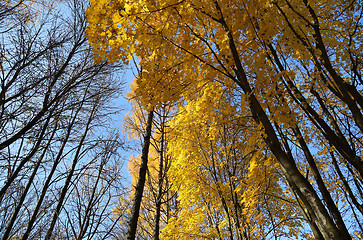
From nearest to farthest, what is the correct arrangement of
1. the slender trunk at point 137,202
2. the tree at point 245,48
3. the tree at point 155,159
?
the tree at point 245,48 → the slender trunk at point 137,202 → the tree at point 155,159

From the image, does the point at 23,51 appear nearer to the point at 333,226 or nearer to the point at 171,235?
the point at 333,226

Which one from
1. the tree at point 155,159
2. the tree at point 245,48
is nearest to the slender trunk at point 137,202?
the tree at point 155,159

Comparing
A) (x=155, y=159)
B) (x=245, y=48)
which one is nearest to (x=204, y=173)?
(x=155, y=159)

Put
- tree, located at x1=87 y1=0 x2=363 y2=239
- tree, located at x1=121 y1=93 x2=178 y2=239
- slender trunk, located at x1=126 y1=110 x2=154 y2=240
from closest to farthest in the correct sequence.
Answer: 1. tree, located at x1=87 y1=0 x2=363 y2=239
2. slender trunk, located at x1=126 y1=110 x2=154 y2=240
3. tree, located at x1=121 y1=93 x2=178 y2=239

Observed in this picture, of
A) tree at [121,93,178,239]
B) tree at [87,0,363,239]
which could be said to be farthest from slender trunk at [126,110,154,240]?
tree at [87,0,363,239]

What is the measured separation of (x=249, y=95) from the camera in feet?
6.95

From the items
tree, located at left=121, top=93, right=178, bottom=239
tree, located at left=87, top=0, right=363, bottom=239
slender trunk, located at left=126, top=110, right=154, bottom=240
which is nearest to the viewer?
tree, located at left=87, top=0, right=363, bottom=239

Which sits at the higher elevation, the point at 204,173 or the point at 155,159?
the point at 155,159

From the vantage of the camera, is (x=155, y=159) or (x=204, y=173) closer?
(x=204, y=173)

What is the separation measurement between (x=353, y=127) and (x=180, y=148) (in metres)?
5.17

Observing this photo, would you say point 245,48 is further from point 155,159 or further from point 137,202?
point 155,159

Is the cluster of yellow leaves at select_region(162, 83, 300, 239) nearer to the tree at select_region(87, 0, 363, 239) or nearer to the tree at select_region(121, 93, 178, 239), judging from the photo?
the tree at select_region(121, 93, 178, 239)

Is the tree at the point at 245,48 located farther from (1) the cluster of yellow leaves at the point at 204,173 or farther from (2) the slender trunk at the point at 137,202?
(1) the cluster of yellow leaves at the point at 204,173

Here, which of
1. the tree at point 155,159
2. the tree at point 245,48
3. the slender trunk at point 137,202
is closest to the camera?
the tree at point 245,48
